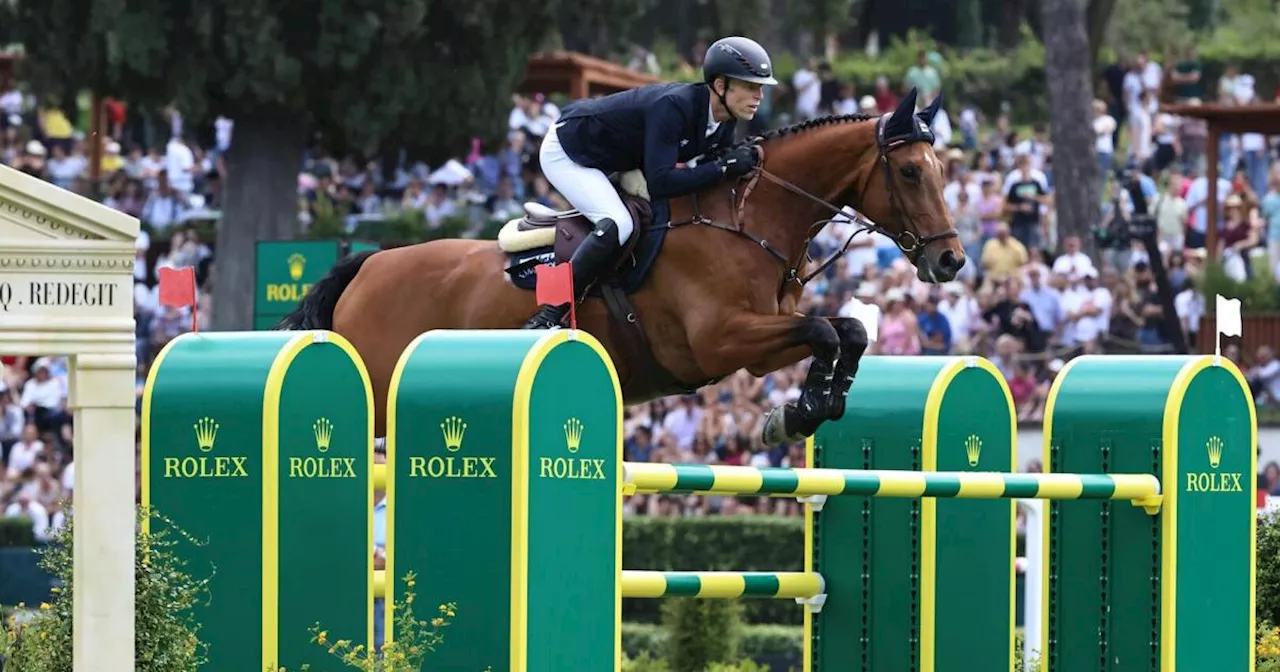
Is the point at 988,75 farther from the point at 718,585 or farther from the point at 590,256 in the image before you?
the point at 718,585

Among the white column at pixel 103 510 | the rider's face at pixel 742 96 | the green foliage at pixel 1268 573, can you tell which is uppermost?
the rider's face at pixel 742 96

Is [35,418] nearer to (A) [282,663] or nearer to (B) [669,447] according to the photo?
(B) [669,447]

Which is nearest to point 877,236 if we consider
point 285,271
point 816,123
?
point 285,271

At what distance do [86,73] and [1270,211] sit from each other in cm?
932

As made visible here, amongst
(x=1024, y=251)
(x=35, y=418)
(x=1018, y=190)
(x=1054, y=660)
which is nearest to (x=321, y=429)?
(x=1054, y=660)

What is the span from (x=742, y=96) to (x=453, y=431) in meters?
2.40

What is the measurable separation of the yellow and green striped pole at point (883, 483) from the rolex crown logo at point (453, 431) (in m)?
0.51

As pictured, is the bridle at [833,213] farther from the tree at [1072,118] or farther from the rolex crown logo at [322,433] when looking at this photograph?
the tree at [1072,118]

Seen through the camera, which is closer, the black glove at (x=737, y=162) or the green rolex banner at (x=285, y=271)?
the black glove at (x=737, y=162)

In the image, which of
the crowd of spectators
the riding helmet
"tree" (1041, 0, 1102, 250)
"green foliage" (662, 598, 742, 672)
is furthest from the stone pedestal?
"tree" (1041, 0, 1102, 250)

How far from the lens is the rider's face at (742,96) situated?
26.7 ft

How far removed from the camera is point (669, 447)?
Result: 53.5 feet

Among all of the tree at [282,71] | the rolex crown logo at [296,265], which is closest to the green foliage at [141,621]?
the rolex crown logo at [296,265]

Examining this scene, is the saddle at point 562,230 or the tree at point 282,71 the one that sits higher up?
the tree at point 282,71
